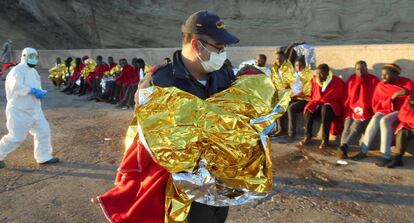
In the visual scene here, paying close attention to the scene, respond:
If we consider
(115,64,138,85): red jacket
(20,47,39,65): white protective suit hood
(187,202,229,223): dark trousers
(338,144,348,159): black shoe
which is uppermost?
(20,47,39,65): white protective suit hood

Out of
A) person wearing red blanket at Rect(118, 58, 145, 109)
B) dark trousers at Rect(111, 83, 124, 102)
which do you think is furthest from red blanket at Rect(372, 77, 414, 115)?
dark trousers at Rect(111, 83, 124, 102)

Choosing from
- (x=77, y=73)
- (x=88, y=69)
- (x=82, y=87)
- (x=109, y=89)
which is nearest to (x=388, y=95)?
(x=109, y=89)

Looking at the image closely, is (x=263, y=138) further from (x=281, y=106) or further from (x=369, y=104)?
(x=369, y=104)

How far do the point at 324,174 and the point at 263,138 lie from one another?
3.52 meters

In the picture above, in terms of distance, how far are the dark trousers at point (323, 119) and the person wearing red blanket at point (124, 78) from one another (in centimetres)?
631

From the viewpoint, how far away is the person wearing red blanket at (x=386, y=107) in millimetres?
5828

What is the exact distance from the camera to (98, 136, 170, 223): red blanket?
220 cm

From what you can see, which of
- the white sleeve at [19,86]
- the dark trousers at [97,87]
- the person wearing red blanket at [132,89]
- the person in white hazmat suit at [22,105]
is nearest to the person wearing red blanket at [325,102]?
the person in white hazmat suit at [22,105]

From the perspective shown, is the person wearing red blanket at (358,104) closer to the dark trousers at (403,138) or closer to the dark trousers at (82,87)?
the dark trousers at (403,138)

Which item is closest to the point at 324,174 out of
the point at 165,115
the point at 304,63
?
the point at 304,63

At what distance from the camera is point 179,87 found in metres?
2.41

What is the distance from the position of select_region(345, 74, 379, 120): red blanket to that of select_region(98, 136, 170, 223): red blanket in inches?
197

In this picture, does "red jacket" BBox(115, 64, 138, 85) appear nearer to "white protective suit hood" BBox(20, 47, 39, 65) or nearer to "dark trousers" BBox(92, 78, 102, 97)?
"dark trousers" BBox(92, 78, 102, 97)

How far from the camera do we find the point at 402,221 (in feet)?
13.4
